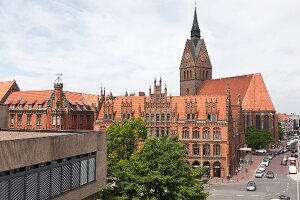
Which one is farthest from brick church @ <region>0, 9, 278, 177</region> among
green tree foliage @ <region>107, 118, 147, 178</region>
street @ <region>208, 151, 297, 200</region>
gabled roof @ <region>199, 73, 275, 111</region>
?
green tree foliage @ <region>107, 118, 147, 178</region>

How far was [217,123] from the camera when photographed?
2899 inches

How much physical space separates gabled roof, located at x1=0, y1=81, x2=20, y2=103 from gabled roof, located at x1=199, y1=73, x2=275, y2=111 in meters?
60.2

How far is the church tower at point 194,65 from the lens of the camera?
128875 millimetres

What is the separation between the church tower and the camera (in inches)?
5074

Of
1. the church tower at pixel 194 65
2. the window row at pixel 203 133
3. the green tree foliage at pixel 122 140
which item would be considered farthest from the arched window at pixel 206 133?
the church tower at pixel 194 65

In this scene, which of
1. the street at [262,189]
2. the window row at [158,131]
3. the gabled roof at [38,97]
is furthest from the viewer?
the gabled roof at [38,97]

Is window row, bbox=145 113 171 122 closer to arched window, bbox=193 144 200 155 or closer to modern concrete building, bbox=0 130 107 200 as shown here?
arched window, bbox=193 144 200 155

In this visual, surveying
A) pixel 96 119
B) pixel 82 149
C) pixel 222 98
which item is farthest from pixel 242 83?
pixel 82 149

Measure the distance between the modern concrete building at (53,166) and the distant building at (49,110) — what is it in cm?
5389

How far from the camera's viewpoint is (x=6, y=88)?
87875 millimetres

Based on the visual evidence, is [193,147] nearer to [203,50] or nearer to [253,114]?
[253,114]

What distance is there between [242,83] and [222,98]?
152ft

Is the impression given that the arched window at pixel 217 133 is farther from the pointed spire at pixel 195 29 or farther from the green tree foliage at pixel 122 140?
the pointed spire at pixel 195 29

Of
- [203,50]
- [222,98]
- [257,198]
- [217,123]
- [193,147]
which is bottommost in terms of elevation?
[257,198]
